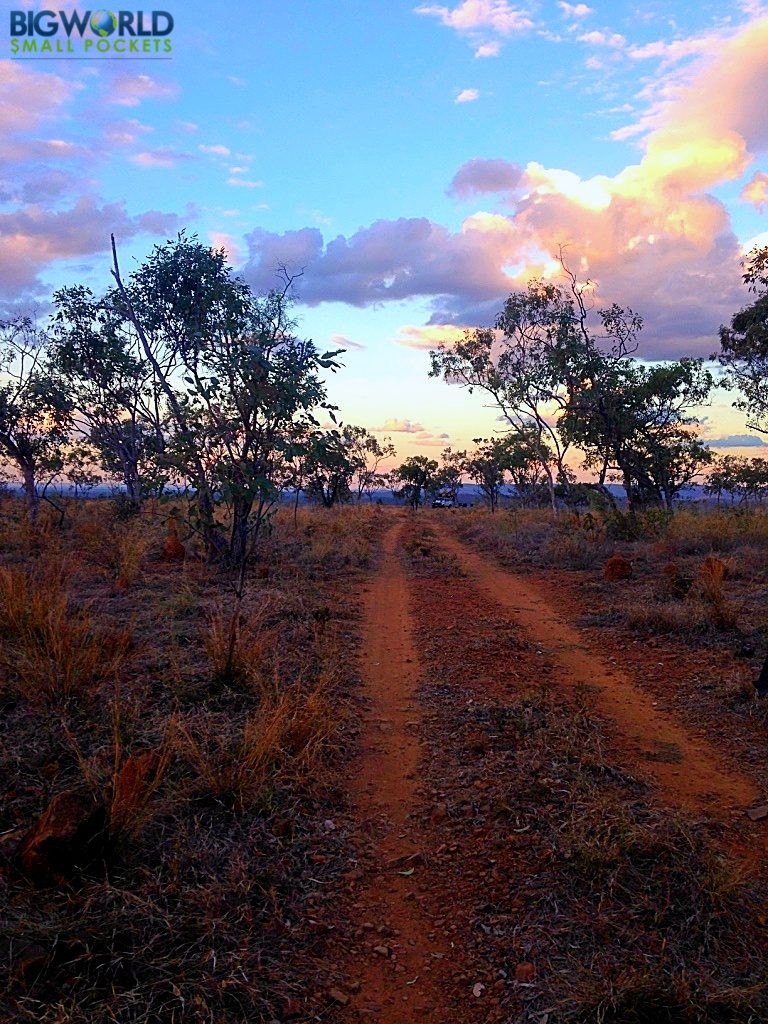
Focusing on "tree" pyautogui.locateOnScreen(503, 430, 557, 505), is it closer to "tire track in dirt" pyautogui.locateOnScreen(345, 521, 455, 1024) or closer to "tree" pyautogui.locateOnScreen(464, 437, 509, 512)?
"tree" pyautogui.locateOnScreen(464, 437, 509, 512)

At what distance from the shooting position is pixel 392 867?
358 centimetres

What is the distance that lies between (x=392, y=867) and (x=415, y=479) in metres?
61.6

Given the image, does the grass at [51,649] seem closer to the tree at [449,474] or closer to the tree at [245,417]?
the tree at [245,417]

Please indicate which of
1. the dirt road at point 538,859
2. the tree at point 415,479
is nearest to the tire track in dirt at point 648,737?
the dirt road at point 538,859

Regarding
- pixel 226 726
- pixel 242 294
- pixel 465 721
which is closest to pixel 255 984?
pixel 226 726

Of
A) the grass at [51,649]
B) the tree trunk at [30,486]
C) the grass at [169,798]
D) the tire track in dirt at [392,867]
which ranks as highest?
the tree trunk at [30,486]

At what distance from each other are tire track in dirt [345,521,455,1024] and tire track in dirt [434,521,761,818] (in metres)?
1.62

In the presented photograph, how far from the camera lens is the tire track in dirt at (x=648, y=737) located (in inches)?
166

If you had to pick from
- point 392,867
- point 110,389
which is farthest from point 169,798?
point 110,389

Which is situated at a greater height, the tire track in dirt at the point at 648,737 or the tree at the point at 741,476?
the tree at the point at 741,476

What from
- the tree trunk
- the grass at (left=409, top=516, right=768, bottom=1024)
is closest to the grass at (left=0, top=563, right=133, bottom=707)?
the grass at (left=409, top=516, right=768, bottom=1024)

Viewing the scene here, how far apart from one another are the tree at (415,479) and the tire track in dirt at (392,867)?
5684 centimetres

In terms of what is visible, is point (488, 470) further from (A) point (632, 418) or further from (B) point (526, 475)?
(A) point (632, 418)

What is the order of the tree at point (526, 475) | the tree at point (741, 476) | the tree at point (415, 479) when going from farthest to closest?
the tree at point (415, 479) < the tree at point (741, 476) < the tree at point (526, 475)
